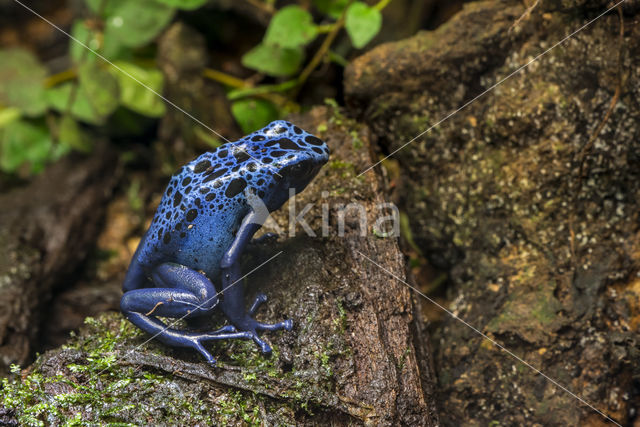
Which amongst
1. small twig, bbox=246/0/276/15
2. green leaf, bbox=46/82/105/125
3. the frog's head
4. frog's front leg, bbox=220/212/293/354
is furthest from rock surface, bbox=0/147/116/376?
the frog's head

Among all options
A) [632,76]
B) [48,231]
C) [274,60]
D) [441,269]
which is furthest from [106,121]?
[632,76]

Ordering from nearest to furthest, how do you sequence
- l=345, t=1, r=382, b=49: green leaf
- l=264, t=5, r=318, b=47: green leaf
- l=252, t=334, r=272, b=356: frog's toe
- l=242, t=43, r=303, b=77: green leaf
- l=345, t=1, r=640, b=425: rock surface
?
1. l=252, t=334, r=272, b=356: frog's toe
2. l=345, t=1, r=640, b=425: rock surface
3. l=345, t=1, r=382, b=49: green leaf
4. l=264, t=5, r=318, b=47: green leaf
5. l=242, t=43, r=303, b=77: green leaf

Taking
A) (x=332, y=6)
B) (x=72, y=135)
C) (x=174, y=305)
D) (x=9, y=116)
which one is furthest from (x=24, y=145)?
(x=174, y=305)

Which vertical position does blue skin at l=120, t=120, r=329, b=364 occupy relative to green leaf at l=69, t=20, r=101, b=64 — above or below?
below

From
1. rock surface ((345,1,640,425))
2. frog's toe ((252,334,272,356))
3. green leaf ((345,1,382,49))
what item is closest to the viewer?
frog's toe ((252,334,272,356))

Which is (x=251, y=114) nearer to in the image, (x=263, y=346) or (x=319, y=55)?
(x=319, y=55)

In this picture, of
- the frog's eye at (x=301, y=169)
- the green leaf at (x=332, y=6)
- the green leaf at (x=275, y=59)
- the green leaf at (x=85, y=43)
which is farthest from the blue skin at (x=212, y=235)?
the green leaf at (x=85, y=43)

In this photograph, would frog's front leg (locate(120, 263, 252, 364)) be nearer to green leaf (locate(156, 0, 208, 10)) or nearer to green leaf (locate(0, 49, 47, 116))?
green leaf (locate(156, 0, 208, 10))

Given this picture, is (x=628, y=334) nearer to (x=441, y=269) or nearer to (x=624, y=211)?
(x=624, y=211)
